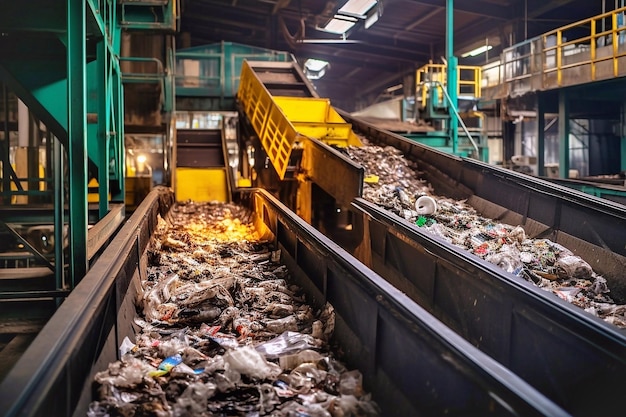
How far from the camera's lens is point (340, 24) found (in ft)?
46.7

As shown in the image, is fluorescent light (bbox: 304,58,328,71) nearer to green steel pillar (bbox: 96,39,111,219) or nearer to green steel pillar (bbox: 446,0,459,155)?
green steel pillar (bbox: 446,0,459,155)

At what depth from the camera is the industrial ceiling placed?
49.9 ft

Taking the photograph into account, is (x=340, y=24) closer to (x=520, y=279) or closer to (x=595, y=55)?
(x=595, y=55)

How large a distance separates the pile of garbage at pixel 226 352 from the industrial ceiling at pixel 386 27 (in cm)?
1016

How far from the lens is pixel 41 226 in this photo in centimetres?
530

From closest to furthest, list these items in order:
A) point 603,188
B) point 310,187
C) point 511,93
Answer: point 603,188 < point 310,187 < point 511,93

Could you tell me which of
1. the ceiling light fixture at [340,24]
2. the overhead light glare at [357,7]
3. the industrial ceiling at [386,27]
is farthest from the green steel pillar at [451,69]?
the ceiling light fixture at [340,24]

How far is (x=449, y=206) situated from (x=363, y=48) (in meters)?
14.9

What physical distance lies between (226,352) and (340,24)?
1306 cm

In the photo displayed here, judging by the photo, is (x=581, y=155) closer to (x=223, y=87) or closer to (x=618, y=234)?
(x=223, y=87)

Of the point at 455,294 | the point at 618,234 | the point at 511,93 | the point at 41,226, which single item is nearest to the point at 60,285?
the point at 41,226

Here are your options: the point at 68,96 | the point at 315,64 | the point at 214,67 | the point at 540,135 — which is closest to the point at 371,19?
the point at 214,67

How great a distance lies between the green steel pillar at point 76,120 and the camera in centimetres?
315

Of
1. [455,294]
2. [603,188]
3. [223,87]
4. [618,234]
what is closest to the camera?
[455,294]
